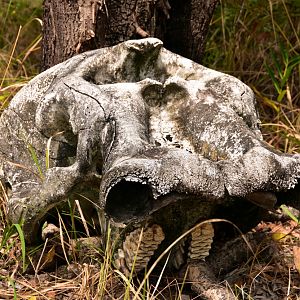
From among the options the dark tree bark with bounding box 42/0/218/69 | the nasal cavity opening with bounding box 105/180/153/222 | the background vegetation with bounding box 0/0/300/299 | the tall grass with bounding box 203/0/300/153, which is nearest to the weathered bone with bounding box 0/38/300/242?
the nasal cavity opening with bounding box 105/180/153/222

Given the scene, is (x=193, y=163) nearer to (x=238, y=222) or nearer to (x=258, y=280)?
(x=238, y=222)

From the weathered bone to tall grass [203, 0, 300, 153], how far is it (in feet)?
3.40

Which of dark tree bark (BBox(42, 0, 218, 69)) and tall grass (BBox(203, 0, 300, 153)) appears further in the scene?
tall grass (BBox(203, 0, 300, 153))

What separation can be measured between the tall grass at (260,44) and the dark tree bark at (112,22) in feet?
1.99

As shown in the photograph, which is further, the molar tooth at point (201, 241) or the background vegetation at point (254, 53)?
the background vegetation at point (254, 53)

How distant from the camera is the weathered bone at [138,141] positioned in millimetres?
1469

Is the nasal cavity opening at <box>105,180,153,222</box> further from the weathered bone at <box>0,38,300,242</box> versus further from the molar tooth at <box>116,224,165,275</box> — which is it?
the molar tooth at <box>116,224,165,275</box>

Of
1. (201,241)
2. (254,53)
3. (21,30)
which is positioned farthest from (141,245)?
(21,30)

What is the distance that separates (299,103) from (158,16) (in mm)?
937

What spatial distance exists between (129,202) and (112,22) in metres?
0.78

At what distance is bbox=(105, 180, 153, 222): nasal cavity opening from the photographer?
4.91 feet

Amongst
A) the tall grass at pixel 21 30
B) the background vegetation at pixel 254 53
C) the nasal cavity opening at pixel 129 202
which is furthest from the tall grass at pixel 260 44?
the nasal cavity opening at pixel 129 202

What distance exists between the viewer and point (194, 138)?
1727 mm

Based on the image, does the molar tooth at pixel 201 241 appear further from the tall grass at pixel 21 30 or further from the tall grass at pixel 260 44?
the tall grass at pixel 21 30
